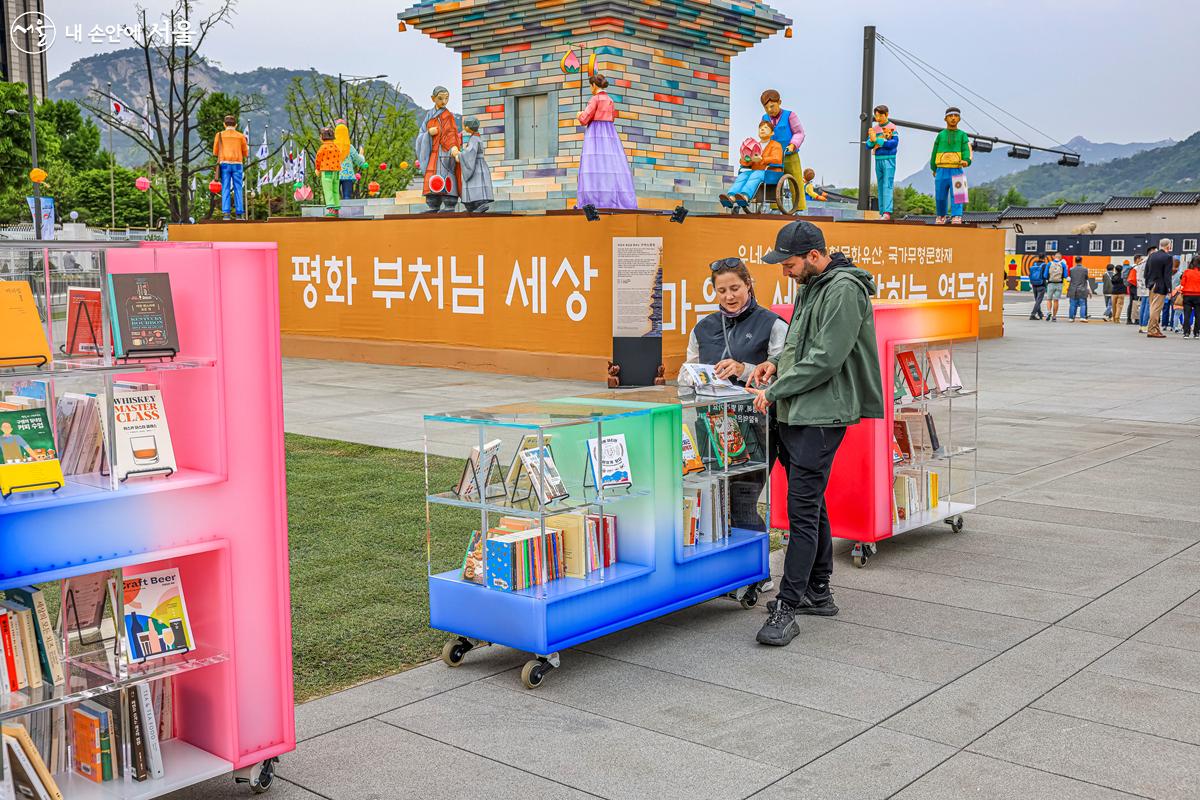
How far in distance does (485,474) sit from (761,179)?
574 inches

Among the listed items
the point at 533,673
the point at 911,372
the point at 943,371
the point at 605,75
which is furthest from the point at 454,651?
the point at 605,75

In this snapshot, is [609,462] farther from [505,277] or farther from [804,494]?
[505,277]

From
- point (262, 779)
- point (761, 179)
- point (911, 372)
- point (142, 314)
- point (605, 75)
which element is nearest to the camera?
point (142, 314)

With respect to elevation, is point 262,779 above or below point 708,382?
below

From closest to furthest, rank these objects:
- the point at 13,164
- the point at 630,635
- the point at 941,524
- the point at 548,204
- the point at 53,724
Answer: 1. the point at 53,724
2. the point at 630,635
3. the point at 941,524
4. the point at 548,204
5. the point at 13,164

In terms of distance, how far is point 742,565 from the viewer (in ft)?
21.0

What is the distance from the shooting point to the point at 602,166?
56.2 ft

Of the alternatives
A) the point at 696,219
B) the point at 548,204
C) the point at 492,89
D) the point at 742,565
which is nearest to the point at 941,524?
the point at 742,565

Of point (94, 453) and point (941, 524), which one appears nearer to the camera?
point (94, 453)

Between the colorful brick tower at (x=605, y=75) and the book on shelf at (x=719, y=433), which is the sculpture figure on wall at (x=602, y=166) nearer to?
the colorful brick tower at (x=605, y=75)

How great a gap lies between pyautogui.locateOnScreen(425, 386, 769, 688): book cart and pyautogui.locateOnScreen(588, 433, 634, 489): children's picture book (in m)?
0.02

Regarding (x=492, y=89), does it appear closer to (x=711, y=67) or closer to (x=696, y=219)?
(x=711, y=67)

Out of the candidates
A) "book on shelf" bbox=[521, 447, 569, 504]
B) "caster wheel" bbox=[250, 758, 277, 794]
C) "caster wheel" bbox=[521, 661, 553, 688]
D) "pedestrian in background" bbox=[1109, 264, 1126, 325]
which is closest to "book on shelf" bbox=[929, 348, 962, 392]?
"book on shelf" bbox=[521, 447, 569, 504]

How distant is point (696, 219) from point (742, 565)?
11.3 meters
